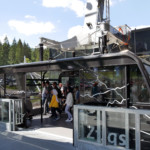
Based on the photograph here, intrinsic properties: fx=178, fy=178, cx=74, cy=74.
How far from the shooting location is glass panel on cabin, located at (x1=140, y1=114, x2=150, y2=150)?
365 cm

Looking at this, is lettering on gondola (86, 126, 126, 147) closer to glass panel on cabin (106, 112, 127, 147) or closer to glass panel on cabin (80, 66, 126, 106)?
glass panel on cabin (106, 112, 127, 147)

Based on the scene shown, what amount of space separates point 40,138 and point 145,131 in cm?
321

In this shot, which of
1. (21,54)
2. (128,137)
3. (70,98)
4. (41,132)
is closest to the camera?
(128,137)

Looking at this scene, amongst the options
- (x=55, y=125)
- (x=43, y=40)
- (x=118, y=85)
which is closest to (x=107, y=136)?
(x=118, y=85)

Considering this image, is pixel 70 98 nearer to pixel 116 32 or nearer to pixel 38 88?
pixel 38 88

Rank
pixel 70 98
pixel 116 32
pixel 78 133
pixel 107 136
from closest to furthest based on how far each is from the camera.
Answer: pixel 107 136 < pixel 78 133 < pixel 70 98 < pixel 116 32

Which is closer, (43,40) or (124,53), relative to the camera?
(124,53)

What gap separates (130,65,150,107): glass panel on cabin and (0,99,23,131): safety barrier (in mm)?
4096

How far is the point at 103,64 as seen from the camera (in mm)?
4398

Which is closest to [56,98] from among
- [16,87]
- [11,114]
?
[16,87]

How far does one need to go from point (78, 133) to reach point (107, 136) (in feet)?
2.70

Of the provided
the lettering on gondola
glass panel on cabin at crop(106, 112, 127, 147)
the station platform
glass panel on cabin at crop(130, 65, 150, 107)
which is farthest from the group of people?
glass panel on cabin at crop(106, 112, 127, 147)

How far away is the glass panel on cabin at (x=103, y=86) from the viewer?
4.26 m

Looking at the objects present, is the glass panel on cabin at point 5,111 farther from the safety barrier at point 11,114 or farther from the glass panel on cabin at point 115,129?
the glass panel on cabin at point 115,129
